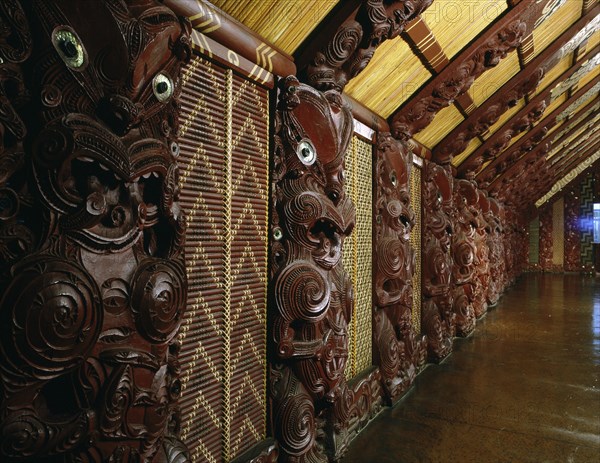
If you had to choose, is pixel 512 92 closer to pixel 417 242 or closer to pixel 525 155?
pixel 417 242

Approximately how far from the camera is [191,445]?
1.56 m

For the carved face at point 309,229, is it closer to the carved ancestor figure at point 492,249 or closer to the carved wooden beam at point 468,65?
the carved wooden beam at point 468,65

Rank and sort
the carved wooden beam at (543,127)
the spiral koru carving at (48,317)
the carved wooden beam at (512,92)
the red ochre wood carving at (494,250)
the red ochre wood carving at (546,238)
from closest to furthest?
the spiral koru carving at (48,317) → the carved wooden beam at (512,92) → the carved wooden beam at (543,127) → the red ochre wood carving at (494,250) → the red ochre wood carving at (546,238)

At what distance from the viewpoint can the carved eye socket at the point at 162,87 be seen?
1.16 metres

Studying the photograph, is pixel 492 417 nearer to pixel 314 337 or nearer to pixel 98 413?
pixel 314 337

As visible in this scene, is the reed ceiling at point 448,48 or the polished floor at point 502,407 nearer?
the reed ceiling at point 448,48

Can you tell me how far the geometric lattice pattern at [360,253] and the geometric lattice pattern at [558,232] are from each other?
14.8 m

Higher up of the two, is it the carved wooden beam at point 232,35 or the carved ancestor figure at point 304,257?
the carved wooden beam at point 232,35

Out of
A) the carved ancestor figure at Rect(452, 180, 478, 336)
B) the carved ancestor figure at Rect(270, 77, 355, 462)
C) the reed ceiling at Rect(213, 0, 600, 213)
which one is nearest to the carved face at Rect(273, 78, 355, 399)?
the carved ancestor figure at Rect(270, 77, 355, 462)

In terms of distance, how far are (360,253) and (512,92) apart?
2.48m

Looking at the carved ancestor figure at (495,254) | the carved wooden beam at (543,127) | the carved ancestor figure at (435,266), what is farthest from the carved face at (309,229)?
the carved ancestor figure at (495,254)

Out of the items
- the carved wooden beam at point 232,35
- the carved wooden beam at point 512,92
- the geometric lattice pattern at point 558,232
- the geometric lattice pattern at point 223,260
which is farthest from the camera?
the geometric lattice pattern at point 558,232

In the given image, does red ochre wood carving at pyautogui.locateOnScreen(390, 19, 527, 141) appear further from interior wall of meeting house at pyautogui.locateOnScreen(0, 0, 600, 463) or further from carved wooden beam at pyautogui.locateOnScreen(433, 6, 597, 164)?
carved wooden beam at pyautogui.locateOnScreen(433, 6, 597, 164)

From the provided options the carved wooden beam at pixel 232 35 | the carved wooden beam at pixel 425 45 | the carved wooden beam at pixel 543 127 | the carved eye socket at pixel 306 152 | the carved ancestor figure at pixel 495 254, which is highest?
the carved wooden beam at pixel 543 127
